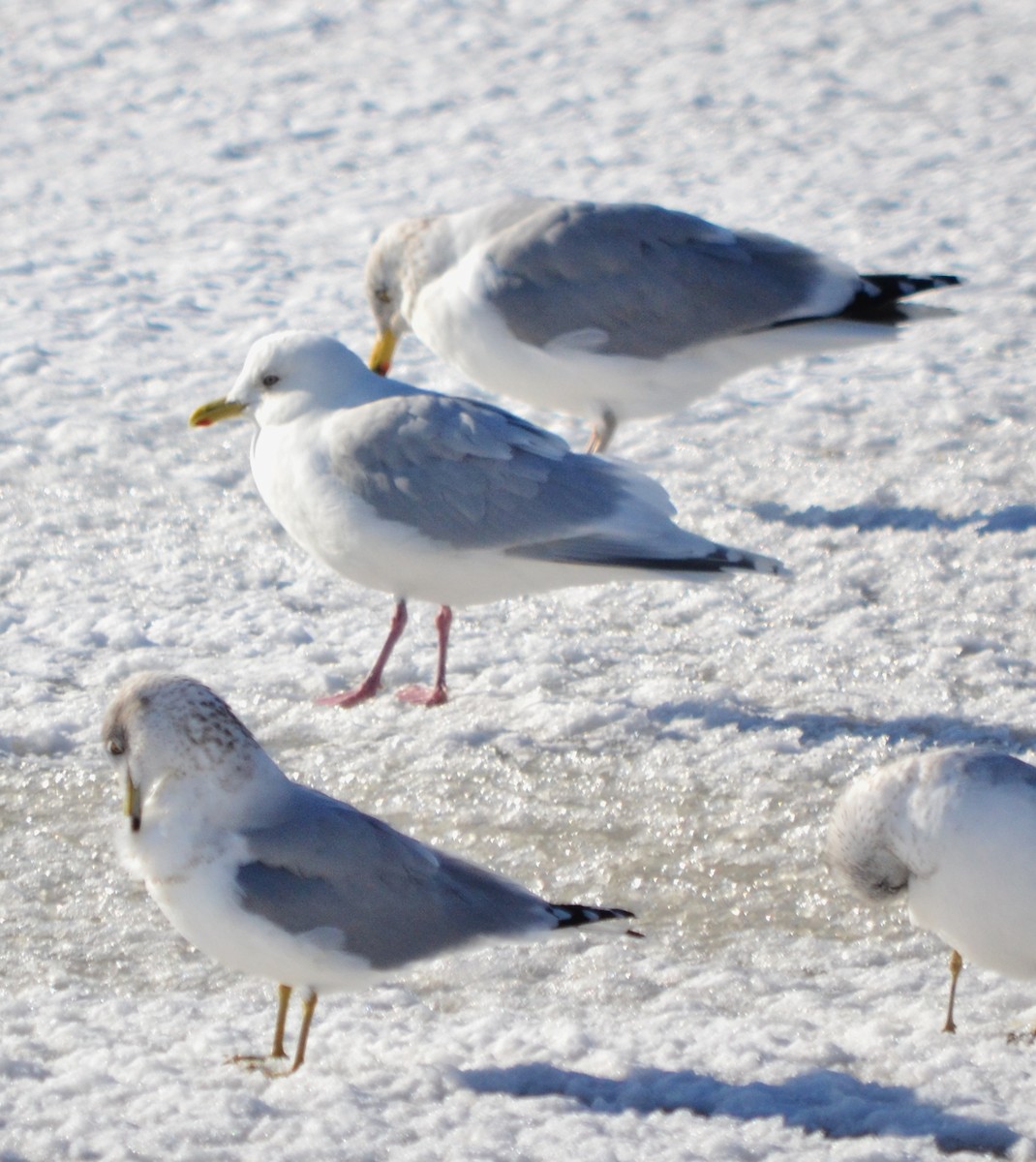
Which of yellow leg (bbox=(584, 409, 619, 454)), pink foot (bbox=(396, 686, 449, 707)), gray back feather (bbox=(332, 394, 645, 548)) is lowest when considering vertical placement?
pink foot (bbox=(396, 686, 449, 707))

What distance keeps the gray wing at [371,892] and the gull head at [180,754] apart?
0.30ft

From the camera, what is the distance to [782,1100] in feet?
9.32

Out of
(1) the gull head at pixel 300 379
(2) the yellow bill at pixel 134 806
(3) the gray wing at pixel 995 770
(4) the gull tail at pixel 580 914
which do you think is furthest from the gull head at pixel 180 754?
(1) the gull head at pixel 300 379

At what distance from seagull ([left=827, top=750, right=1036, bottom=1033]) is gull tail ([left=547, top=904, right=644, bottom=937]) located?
487 millimetres

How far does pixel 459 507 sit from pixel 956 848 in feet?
5.73

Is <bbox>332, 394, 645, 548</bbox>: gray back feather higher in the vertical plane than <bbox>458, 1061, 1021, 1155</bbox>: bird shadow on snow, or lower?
higher

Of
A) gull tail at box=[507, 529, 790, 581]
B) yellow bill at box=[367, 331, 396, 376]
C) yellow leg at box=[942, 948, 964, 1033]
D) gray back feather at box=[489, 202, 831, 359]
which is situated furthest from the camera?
yellow bill at box=[367, 331, 396, 376]

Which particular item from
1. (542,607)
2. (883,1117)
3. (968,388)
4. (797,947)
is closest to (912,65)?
(968,388)

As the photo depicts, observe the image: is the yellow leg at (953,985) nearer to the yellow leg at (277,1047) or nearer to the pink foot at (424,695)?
the yellow leg at (277,1047)

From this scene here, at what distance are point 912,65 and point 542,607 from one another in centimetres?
612

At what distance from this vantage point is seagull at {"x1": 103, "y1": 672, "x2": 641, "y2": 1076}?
9.55 feet

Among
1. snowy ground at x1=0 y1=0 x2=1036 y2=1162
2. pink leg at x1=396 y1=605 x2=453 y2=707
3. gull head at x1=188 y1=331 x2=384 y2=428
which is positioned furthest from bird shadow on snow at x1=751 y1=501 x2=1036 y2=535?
gull head at x1=188 y1=331 x2=384 y2=428

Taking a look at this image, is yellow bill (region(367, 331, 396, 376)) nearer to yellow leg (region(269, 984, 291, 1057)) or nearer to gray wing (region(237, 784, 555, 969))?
gray wing (region(237, 784, 555, 969))

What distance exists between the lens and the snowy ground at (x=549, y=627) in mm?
2906
